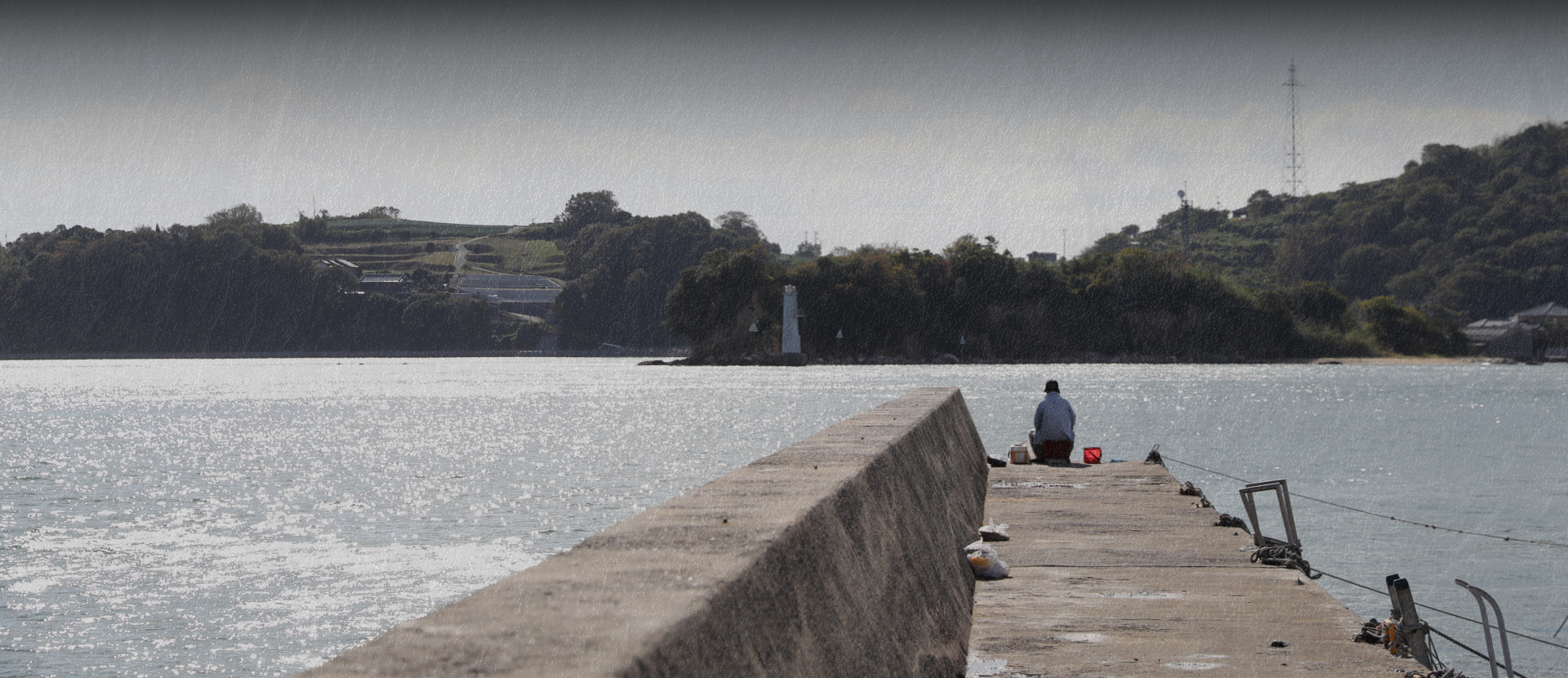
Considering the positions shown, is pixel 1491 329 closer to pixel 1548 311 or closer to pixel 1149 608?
pixel 1548 311

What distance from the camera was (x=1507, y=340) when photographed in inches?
6024

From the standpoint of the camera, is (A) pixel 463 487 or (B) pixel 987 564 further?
(A) pixel 463 487

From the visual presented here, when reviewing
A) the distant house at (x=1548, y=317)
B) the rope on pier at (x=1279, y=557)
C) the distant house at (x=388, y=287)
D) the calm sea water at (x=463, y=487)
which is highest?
the distant house at (x=388, y=287)

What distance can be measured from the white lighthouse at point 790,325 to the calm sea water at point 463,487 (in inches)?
1400

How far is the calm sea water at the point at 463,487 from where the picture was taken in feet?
53.6

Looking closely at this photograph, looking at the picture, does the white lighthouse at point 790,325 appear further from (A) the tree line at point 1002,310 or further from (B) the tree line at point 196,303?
(B) the tree line at point 196,303

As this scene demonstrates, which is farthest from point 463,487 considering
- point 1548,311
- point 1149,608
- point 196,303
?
point 196,303

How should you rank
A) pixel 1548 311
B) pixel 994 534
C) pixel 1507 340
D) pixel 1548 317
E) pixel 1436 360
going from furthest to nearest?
pixel 1548 311
pixel 1548 317
pixel 1507 340
pixel 1436 360
pixel 994 534

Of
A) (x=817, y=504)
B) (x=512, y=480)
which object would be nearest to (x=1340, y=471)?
(x=512, y=480)

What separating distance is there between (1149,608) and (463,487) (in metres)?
26.7

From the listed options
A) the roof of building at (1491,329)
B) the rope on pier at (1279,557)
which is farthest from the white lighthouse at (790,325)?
the rope on pier at (1279,557)

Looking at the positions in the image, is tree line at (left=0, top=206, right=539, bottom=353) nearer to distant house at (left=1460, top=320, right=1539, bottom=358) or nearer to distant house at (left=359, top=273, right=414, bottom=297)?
distant house at (left=359, top=273, right=414, bottom=297)

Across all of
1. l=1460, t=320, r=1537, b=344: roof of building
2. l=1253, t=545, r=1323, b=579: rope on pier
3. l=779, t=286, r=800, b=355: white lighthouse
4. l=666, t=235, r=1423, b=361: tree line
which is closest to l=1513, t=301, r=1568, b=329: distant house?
l=1460, t=320, r=1537, b=344: roof of building

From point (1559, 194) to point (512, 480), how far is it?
19823 cm
